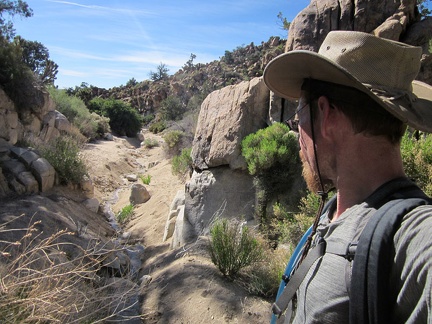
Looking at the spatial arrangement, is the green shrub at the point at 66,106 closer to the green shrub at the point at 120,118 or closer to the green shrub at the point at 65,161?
the green shrub at the point at 120,118

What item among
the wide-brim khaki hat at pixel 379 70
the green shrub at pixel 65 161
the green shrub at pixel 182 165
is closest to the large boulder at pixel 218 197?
the green shrub at pixel 182 165

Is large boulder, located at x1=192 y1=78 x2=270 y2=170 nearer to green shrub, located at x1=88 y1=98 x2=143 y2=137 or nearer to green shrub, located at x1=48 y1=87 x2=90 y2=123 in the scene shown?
green shrub, located at x1=48 y1=87 x2=90 y2=123

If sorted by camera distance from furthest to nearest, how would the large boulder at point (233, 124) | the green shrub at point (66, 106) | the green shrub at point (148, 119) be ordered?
the green shrub at point (148, 119)
the green shrub at point (66, 106)
the large boulder at point (233, 124)

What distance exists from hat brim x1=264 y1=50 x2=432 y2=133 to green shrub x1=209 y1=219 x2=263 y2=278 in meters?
3.25

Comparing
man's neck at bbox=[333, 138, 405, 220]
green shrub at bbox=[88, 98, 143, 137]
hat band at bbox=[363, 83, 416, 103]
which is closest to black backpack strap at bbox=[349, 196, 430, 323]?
man's neck at bbox=[333, 138, 405, 220]

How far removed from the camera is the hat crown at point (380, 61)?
1180mm

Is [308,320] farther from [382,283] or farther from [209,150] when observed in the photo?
[209,150]

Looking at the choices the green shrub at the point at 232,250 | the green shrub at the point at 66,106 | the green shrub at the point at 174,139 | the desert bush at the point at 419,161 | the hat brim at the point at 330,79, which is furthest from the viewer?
the green shrub at the point at 66,106

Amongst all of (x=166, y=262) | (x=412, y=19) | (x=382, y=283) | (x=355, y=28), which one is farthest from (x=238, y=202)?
(x=382, y=283)

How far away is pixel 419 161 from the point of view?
157 inches

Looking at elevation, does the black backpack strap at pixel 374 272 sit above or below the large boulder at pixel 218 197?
above

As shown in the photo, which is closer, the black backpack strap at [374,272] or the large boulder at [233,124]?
the black backpack strap at [374,272]

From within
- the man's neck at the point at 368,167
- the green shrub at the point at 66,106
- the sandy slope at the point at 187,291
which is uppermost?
the green shrub at the point at 66,106

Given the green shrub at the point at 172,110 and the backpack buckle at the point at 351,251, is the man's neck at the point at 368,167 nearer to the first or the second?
the backpack buckle at the point at 351,251
